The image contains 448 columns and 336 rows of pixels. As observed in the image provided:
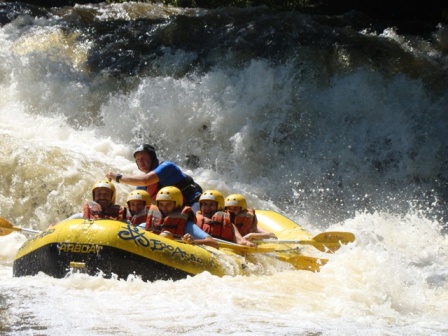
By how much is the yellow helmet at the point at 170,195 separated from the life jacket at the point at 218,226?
401mm

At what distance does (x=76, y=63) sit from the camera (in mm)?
12500

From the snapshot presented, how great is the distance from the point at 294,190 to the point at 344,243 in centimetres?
306

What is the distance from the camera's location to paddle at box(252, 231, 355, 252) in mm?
7406

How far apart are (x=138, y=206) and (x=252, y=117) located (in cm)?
437

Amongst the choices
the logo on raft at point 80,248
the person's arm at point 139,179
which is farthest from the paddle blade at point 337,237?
the logo on raft at point 80,248

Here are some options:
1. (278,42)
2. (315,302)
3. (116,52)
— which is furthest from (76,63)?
(315,302)

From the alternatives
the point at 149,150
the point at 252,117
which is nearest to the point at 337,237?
the point at 149,150

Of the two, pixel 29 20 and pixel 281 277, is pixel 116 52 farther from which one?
pixel 281 277

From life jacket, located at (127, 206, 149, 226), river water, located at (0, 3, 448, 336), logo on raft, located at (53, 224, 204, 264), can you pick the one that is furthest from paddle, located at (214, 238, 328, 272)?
logo on raft, located at (53, 224, 204, 264)

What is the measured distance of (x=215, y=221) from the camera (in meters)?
7.33

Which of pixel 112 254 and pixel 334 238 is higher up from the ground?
pixel 334 238

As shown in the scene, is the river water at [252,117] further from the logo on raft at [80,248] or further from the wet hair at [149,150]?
the wet hair at [149,150]

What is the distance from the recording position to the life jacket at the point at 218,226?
7301 millimetres

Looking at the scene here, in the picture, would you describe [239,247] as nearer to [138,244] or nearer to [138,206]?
[138,206]
